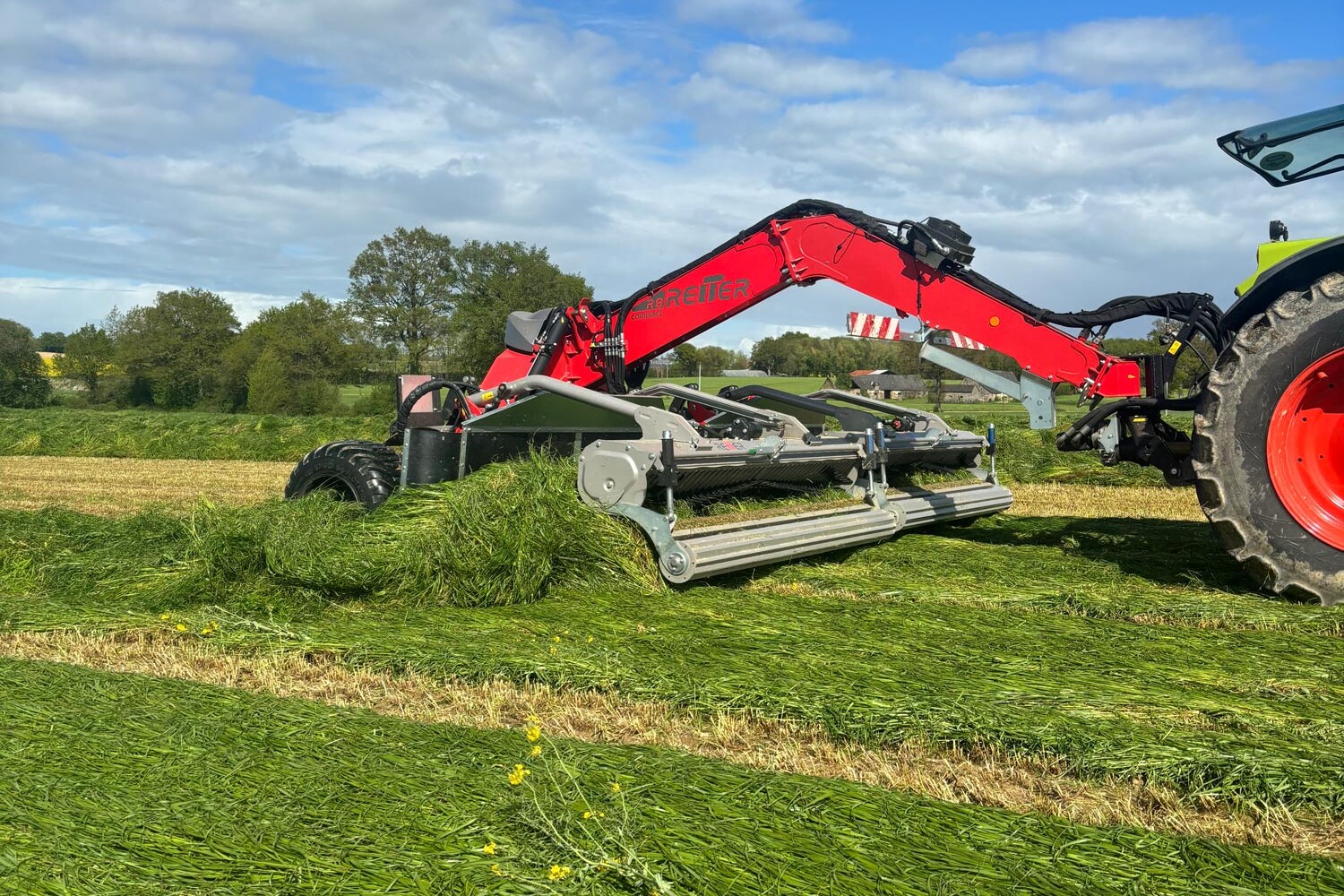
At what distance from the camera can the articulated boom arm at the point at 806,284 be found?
21.5 feet

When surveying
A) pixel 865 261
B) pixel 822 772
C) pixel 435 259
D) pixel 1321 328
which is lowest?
pixel 822 772

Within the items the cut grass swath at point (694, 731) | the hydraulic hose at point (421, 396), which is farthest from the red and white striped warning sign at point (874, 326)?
the cut grass swath at point (694, 731)

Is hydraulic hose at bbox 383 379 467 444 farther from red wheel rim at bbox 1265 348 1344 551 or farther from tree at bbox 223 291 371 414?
tree at bbox 223 291 371 414

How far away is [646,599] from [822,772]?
240 centimetres

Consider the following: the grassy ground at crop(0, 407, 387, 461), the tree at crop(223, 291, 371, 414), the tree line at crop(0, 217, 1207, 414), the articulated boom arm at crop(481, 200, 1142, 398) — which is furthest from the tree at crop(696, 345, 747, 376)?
the articulated boom arm at crop(481, 200, 1142, 398)

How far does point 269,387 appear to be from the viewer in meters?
39.3

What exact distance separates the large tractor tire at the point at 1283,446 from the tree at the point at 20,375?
147 feet

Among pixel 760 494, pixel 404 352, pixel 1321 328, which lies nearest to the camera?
pixel 1321 328

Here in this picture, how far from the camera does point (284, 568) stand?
561 centimetres

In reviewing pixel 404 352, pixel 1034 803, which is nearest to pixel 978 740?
pixel 1034 803

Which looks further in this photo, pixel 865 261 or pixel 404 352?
pixel 404 352

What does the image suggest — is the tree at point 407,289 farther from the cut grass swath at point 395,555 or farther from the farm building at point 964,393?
the cut grass swath at point 395,555

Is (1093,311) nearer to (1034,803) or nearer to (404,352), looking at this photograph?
(1034,803)

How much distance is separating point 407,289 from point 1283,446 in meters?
45.1
